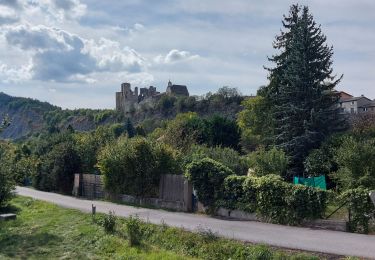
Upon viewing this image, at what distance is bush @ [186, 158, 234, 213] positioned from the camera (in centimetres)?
2186

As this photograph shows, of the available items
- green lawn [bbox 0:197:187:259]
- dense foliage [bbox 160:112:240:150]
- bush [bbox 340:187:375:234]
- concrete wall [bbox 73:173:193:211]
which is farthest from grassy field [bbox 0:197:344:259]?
dense foliage [bbox 160:112:240:150]

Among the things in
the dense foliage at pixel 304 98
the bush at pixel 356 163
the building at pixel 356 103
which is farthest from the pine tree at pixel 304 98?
the building at pixel 356 103

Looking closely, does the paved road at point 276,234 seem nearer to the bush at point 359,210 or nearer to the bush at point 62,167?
the bush at point 359,210

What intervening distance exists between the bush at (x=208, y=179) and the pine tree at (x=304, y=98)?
13.0 metres

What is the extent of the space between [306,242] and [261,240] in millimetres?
1464

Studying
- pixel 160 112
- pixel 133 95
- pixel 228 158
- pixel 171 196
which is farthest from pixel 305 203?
pixel 133 95

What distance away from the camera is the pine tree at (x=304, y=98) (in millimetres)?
34219

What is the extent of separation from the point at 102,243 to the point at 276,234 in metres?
6.53

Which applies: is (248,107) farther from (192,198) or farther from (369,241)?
(369,241)

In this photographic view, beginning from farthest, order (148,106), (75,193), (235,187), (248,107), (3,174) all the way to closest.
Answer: (148,106)
(248,107)
(75,193)
(3,174)
(235,187)

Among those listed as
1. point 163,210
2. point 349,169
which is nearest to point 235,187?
point 163,210

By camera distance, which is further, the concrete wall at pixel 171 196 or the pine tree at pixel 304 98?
the pine tree at pixel 304 98

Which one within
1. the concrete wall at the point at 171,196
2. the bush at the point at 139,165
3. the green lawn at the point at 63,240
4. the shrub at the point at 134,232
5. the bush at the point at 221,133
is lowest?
the green lawn at the point at 63,240

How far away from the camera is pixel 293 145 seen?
112ft
